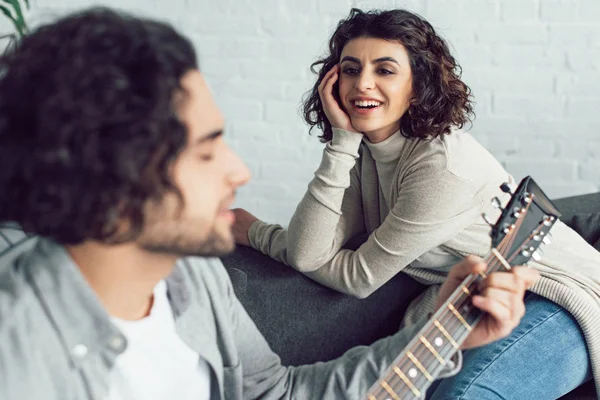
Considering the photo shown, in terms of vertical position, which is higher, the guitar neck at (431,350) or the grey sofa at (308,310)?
the guitar neck at (431,350)

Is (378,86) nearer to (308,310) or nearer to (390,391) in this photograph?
(308,310)

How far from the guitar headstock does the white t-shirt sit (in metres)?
0.47

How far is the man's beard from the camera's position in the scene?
0.89 meters

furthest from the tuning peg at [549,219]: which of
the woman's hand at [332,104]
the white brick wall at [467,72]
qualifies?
the white brick wall at [467,72]

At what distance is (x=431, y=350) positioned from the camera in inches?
41.7

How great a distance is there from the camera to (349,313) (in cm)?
181

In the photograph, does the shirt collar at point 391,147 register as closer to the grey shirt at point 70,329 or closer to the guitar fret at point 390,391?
the grey shirt at point 70,329

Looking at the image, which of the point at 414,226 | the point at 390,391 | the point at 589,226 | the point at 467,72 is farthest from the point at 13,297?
the point at 467,72

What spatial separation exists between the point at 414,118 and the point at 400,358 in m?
0.79

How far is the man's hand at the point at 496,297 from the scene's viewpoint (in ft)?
3.44

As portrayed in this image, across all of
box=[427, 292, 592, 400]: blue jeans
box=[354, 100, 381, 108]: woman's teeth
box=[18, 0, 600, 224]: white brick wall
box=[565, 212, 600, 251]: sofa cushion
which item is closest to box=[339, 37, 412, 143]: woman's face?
box=[354, 100, 381, 108]: woman's teeth

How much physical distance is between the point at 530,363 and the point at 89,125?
1147 mm

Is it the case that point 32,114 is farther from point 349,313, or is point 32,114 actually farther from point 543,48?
point 543,48

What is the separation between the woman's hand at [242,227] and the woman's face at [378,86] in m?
0.37
